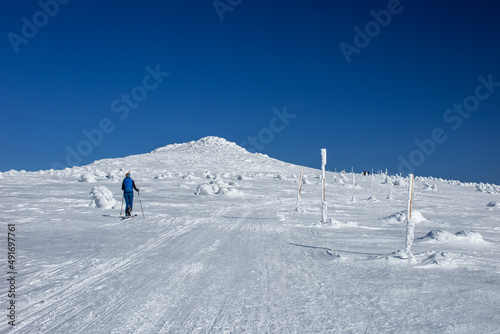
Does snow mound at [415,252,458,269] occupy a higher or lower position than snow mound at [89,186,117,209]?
lower

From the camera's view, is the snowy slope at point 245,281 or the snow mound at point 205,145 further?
the snow mound at point 205,145

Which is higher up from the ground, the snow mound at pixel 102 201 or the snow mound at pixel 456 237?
the snow mound at pixel 102 201

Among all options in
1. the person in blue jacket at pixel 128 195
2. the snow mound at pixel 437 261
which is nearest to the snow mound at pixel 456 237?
the snow mound at pixel 437 261

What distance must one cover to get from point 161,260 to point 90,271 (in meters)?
1.46

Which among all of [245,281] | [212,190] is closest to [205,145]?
[212,190]

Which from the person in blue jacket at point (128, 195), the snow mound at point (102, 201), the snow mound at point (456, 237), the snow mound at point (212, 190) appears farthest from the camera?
the snow mound at point (212, 190)

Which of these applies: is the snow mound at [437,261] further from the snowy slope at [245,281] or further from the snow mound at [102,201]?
the snow mound at [102,201]

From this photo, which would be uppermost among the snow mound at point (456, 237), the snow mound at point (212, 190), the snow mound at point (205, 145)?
the snow mound at point (205, 145)

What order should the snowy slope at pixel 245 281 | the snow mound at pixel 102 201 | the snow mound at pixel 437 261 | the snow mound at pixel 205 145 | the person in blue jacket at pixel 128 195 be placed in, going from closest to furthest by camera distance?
1. the snowy slope at pixel 245 281
2. the snow mound at pixel 437 261
3. the person in blue jacket at pixel 128 195
4. the snow mound at pixel 102 201
5. the snow mound at pixel 205 145

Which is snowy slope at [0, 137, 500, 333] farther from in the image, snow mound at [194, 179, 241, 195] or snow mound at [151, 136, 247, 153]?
snow mound at [151, 136, 247, 153]

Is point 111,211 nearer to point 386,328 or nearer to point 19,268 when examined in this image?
point 19,268

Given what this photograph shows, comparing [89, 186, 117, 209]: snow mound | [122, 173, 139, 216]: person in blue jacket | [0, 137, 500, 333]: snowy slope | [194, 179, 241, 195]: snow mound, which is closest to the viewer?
[0, 137, 500, 333]: snowy slope

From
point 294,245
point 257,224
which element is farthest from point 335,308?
point 257,224

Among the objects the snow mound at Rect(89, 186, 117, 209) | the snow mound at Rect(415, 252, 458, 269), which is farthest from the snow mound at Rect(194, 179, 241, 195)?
the snow mound at Rect(415, 252, 458, 269)
